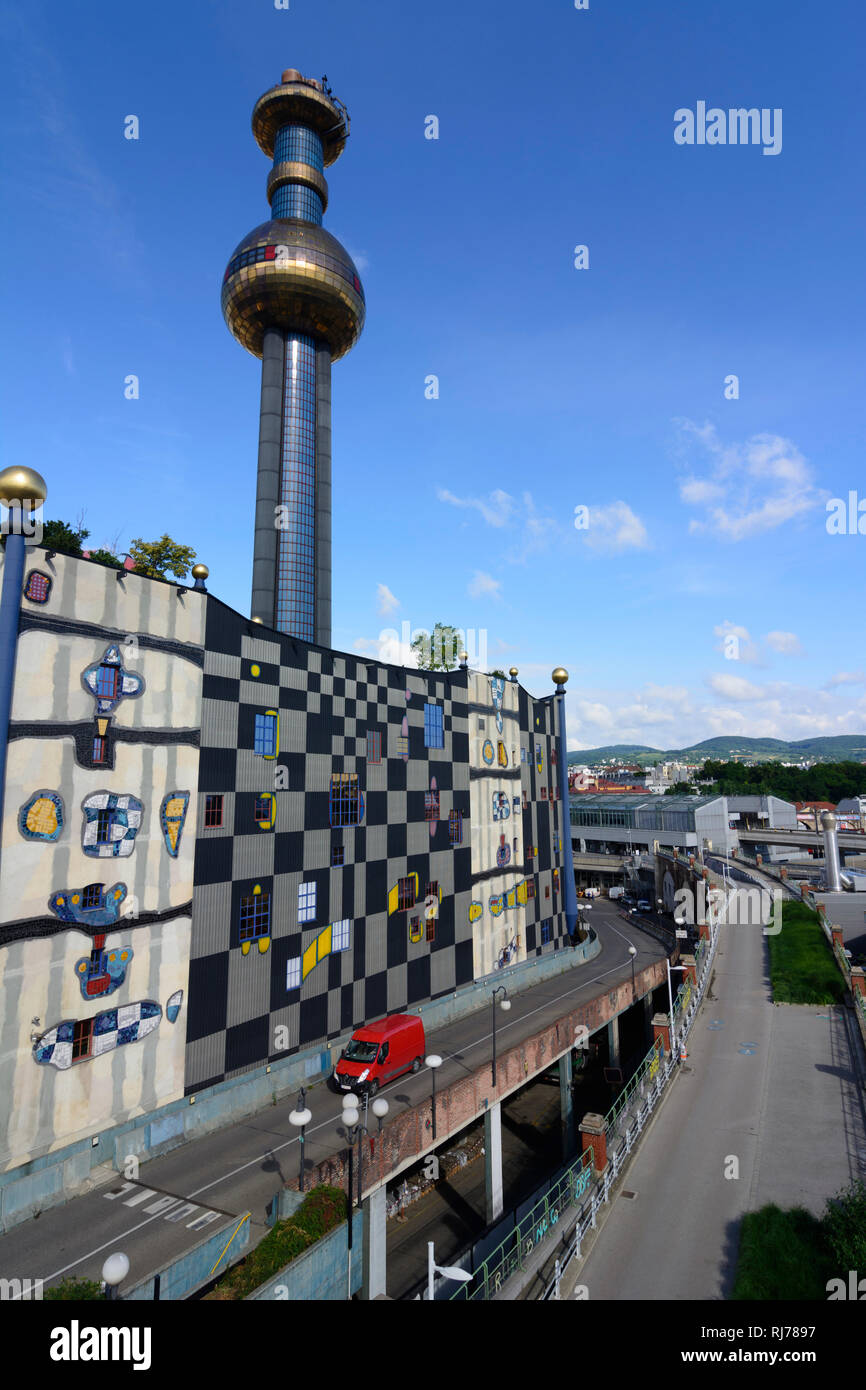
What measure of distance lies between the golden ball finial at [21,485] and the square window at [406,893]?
2339 cm

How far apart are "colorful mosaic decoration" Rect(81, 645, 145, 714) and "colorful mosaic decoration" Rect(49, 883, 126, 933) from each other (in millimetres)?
5637

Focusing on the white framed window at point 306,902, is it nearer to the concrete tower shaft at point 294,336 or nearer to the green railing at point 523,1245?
the green railing at point 523,1245

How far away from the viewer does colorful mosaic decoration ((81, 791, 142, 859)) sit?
2198 centimetres

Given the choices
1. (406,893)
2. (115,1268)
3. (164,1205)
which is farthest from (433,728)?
(115,1268)

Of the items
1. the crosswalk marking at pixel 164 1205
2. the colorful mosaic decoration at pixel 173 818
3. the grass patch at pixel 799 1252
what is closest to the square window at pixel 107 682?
the colorful mosaic decoration at pixel 173 818

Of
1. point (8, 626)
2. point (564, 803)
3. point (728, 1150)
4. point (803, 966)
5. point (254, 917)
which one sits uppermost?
point (8, 626)

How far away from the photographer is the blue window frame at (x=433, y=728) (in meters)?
38.2

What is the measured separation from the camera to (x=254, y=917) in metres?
27.0

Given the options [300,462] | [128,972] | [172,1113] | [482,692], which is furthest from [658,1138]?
[300,462]

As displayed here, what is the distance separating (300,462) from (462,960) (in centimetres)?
3791

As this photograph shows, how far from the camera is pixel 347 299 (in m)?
55.1

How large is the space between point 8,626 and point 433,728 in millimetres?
22562

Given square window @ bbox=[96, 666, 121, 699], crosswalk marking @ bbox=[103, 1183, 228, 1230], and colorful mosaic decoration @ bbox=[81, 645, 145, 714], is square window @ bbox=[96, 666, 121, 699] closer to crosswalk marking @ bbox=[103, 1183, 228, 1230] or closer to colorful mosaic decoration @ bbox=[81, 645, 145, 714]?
colorful mosaic decoration @ bbox=[81, 645, 145, 714]

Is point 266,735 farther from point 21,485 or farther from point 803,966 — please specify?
point 803,966
